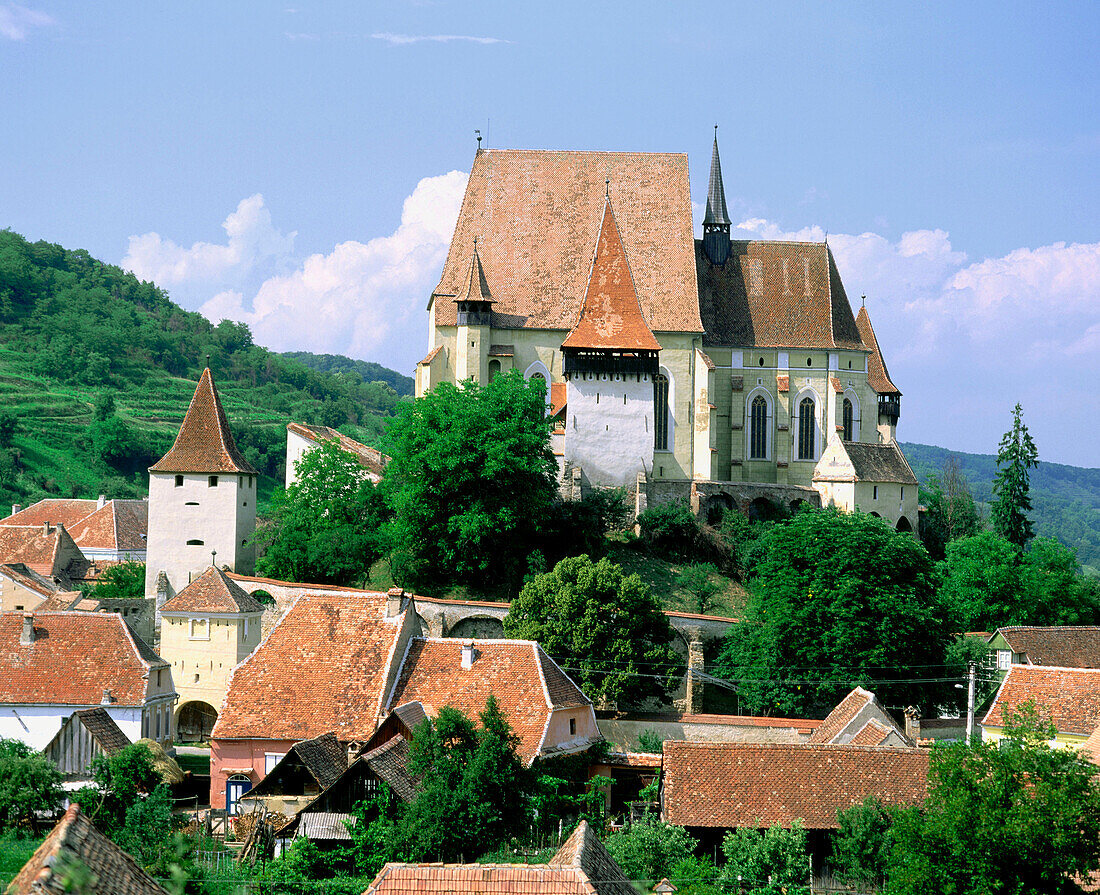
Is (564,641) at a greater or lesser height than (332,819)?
greater

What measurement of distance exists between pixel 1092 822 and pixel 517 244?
37643 mm

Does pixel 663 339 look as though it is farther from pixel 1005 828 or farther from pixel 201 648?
pixel 1005 828

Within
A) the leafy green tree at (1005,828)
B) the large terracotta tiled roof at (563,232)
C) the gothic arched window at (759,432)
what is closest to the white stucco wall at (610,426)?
the large terracotta tiled roof at (563,232)

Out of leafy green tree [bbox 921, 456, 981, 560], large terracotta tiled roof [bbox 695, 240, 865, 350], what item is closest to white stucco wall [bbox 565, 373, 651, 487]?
large terracotta tiled roof [bbox 695, 240, 865, 350]

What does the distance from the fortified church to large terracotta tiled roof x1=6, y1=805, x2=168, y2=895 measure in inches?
1575

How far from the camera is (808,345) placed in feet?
Result: 181

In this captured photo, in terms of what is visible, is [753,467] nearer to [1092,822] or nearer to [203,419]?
[203,419]

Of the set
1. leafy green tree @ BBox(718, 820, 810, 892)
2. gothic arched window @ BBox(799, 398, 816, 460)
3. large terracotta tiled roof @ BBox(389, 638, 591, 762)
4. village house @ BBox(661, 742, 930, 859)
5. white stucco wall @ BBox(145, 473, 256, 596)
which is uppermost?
gothic arched window @ BBox(799, 398, 816, 460)

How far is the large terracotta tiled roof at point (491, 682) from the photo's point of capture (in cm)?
2834

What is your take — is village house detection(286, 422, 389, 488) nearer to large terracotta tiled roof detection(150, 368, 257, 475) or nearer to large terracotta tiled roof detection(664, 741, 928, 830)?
large terracotta tiled roof detection(150, 368, 257, 475)

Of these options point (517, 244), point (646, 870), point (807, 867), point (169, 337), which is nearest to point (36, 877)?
point (646, 870)

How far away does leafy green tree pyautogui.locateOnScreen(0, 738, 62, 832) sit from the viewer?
23.8m

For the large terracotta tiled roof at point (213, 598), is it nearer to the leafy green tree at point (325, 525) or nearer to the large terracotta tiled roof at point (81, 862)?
the leafy green tree at point (325, 525)

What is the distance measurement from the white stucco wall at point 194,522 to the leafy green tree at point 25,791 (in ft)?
60.8
